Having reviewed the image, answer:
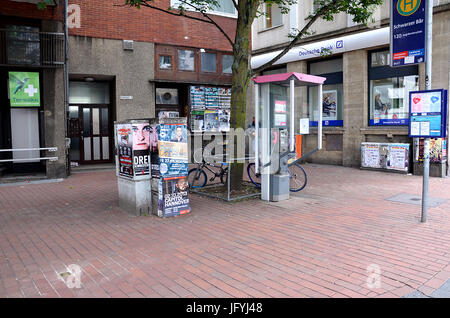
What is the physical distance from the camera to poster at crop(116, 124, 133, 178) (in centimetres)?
680

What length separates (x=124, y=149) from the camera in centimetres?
700

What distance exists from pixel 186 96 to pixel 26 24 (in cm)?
616

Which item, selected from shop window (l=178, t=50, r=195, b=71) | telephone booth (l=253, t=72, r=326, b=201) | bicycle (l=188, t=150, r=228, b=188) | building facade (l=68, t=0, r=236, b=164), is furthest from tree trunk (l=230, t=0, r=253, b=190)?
shop window (l=178, t=50, r=195, b=71)

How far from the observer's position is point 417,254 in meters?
4.73

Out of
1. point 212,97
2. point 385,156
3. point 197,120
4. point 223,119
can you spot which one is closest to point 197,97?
point 212,97

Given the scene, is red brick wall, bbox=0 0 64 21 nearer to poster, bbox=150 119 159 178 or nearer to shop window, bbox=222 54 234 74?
shop window, bbox=222 54 234 74

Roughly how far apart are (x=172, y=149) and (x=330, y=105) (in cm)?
1010

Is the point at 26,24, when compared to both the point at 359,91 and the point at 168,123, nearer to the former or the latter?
the point at 168,123

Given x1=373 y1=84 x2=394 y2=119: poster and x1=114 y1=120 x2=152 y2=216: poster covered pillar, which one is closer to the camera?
x1=114 y1=120 x2=152 y2=216: poster covered pillar

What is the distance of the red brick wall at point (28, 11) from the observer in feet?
36.8

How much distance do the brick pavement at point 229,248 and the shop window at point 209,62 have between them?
8646 mm

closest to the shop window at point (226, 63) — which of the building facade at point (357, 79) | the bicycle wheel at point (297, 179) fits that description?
the building facade at point (357, 79)

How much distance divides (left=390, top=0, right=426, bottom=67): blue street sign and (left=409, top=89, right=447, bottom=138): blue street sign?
23.7 inches

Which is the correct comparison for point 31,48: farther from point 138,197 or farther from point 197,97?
point 138,197
